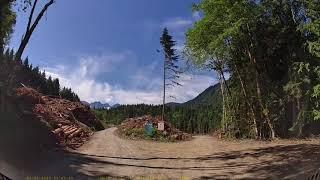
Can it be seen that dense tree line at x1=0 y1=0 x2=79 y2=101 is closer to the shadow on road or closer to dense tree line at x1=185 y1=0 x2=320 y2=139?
the shadow on road

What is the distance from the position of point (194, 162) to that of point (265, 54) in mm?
13373

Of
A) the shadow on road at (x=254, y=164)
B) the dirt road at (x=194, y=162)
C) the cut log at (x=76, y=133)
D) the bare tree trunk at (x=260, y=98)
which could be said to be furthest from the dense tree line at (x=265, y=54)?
the cut log at (x=76, y=133)

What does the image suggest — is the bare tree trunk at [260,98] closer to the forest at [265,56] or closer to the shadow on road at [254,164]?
the forest at [265,56]

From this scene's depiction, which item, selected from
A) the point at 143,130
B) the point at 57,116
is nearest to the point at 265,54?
the point at 143,130

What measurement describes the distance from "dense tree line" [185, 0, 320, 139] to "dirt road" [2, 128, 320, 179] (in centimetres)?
455

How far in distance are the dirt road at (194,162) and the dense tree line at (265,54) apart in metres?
4.55

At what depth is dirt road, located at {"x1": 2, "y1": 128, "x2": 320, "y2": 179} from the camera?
16469mm

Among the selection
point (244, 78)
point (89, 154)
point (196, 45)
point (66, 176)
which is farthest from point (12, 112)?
point (244, 78)

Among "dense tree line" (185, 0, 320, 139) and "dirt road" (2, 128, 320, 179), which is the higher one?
"dense tree line" (185, 0, 320, 139)

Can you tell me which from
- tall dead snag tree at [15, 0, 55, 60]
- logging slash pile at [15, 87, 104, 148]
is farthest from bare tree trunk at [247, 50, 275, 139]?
tall dead snag tree at [15, 0, 55, 60]

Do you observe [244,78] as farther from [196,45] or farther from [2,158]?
[2,158]

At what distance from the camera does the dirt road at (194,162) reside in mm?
16469

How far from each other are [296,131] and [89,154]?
560 inches

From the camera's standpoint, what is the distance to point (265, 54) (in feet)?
99.1
